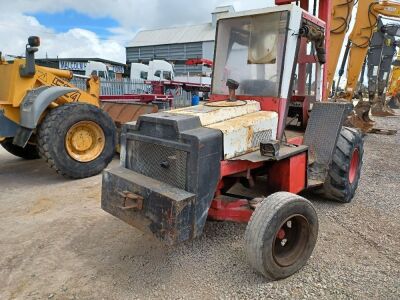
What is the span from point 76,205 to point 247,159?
102 inches

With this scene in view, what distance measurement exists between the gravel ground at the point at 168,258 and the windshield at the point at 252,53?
150 centimetres

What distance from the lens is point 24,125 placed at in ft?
17.8

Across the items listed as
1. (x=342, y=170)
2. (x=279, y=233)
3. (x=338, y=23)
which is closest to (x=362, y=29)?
(x=338, y=23)

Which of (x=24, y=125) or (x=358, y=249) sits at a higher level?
(x=24, y=125)

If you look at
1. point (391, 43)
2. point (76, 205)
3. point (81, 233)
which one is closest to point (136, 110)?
point (76, 205)

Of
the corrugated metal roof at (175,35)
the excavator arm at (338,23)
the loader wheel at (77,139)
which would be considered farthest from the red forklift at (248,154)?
the corrugated metal roof at (175,35)

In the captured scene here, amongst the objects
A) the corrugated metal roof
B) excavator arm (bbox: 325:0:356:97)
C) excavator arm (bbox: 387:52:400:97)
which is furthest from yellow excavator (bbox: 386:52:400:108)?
the corrugated metal roof

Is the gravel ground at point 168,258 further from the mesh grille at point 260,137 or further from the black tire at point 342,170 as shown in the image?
the mesh grille at point 260,137

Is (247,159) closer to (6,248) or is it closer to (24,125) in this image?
(6,248)

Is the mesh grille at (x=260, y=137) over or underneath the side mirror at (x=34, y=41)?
underneath

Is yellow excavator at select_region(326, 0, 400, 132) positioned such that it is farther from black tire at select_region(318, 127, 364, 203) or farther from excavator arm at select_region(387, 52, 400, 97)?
excavator arm at select_region(387, 52, 400, 97)

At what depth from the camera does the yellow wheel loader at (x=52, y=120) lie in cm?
543

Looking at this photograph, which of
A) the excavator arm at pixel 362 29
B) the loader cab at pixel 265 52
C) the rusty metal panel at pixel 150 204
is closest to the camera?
the rusty metal panel at pixel 150 204

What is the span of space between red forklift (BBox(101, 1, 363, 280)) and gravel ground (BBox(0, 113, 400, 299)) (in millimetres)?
308
